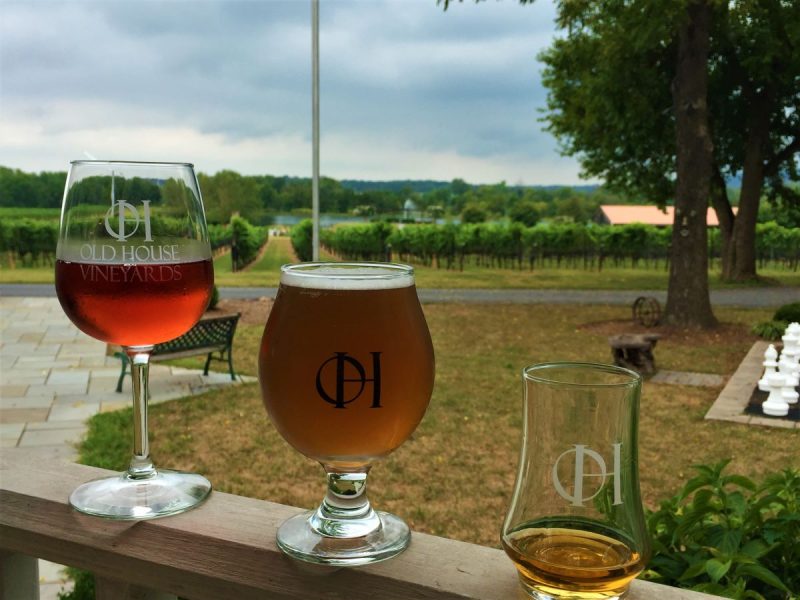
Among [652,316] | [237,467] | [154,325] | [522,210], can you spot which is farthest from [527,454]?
[522,210]

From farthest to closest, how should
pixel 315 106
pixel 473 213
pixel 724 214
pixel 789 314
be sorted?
pixel 473 213, pixel 724 214, pixel 315 106, pixel 789 314

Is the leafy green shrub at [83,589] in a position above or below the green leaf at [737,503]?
below

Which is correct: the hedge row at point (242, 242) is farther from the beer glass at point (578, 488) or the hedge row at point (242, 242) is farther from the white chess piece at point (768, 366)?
the beer glass at point (578, 488)

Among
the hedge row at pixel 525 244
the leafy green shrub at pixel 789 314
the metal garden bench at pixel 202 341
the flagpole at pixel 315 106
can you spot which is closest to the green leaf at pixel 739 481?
the metal garden bench at pixel 202 341

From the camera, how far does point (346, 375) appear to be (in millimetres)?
595

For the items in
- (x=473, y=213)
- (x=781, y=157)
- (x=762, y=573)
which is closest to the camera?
(x=762, y=573)

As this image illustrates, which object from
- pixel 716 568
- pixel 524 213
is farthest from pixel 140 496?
pixel 524 213

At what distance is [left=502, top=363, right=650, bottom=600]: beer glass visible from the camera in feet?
1.78

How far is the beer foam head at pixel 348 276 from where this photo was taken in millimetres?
611

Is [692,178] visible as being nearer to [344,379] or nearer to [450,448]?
[450,448]

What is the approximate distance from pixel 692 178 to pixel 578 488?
36.7ft

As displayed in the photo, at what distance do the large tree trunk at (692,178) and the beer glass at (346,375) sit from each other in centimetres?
1104

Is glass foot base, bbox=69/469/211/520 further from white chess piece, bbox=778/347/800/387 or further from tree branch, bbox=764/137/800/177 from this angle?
tree branch, bbox=764/137/800/177

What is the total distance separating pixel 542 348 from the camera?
988 cm
